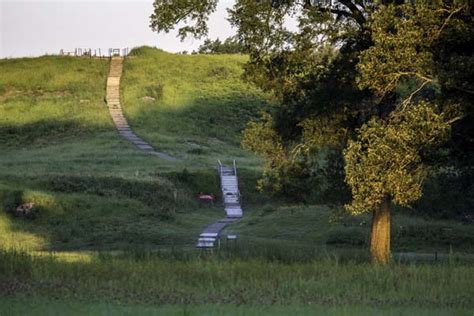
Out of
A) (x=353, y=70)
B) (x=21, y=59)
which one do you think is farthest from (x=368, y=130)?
(x=21, y=59)

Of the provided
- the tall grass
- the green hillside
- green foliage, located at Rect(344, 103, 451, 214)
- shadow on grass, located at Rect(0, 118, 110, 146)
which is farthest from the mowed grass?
the tall grass

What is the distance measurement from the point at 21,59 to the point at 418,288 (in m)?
75.5

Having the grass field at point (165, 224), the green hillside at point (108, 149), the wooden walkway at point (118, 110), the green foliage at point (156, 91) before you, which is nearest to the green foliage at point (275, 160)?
the grass field at point (165, 224)

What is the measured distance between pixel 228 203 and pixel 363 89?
78.0ft

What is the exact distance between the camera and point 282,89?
2334 cm

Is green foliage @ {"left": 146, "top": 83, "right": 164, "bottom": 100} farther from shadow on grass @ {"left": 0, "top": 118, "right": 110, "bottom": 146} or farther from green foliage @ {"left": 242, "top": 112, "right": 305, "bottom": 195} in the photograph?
green foliage @ {"left": 242, "top": 112, "right": 305, "bottom": 195}

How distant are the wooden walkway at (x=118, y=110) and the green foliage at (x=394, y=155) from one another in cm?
3393

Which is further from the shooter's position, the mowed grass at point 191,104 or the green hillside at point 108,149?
the mowed grass at point 191,104

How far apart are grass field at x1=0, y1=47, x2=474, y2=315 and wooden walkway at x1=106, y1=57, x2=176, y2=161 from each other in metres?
0.71

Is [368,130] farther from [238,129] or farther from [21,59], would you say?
[21,59]

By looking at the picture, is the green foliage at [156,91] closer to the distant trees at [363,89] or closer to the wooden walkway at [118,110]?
the wooden walkway at [118,110]

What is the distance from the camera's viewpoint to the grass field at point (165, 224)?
13633mm

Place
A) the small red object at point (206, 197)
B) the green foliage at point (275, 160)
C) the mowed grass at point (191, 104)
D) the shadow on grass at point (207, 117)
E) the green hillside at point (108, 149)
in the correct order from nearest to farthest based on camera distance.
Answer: the green foliage at point (275, 160) < the green hillside at point (108, 149) < the small red object at point (206, 197) < the mowed grass at point (191, 104) < the shadow on grass at point (207, 117)

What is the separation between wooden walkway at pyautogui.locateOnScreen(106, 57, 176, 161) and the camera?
2192 inches
